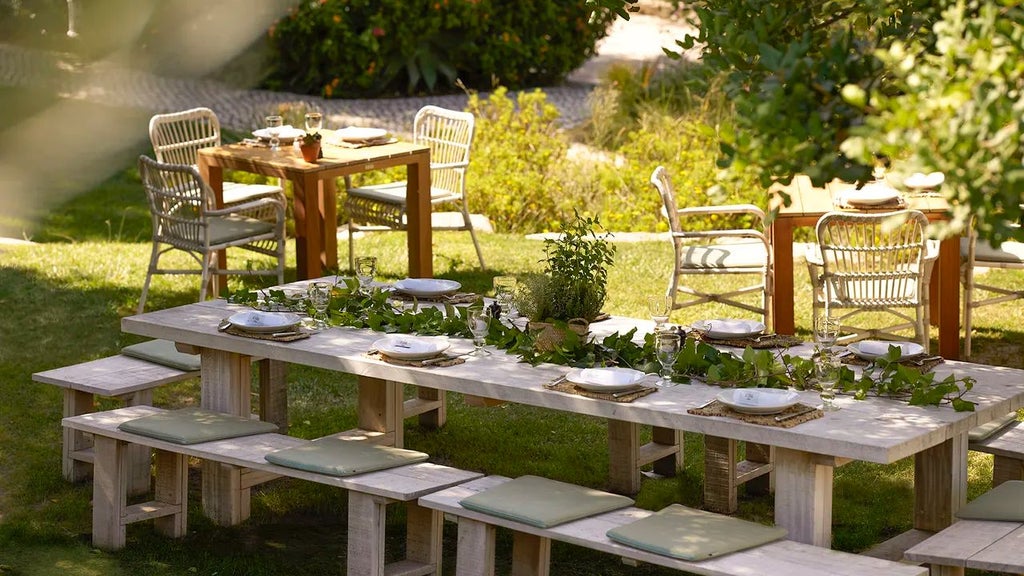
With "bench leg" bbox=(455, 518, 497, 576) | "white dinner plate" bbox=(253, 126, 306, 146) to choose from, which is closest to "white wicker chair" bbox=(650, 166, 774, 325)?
"white dinner plate" bbox=(253, 126, 306, 146)

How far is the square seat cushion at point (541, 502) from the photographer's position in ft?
11.6

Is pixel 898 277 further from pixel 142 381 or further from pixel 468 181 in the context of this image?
Answer: pixel 468 181

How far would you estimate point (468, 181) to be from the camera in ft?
30.3

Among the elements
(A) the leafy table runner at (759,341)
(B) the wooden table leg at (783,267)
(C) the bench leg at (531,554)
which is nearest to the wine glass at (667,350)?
(A) the leafy table runner at (759,341)

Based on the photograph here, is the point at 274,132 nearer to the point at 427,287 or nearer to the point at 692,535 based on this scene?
the point at 427,287

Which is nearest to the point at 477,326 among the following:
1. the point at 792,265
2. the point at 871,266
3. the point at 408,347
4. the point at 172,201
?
the point at 408,347

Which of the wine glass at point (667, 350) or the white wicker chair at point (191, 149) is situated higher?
the white wicker chair at point (191, 149)

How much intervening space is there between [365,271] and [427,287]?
0.77 ft

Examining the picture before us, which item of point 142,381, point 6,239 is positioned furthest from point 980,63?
point 6,239

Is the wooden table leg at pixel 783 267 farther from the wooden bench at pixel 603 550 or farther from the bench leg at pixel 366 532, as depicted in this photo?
the bench leg at pixel 366 532

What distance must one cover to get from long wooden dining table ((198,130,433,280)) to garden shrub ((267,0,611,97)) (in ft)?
19.5

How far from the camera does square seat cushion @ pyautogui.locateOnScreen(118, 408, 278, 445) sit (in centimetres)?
421

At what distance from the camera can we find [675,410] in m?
3.66

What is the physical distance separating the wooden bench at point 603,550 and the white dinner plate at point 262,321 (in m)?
0.95
